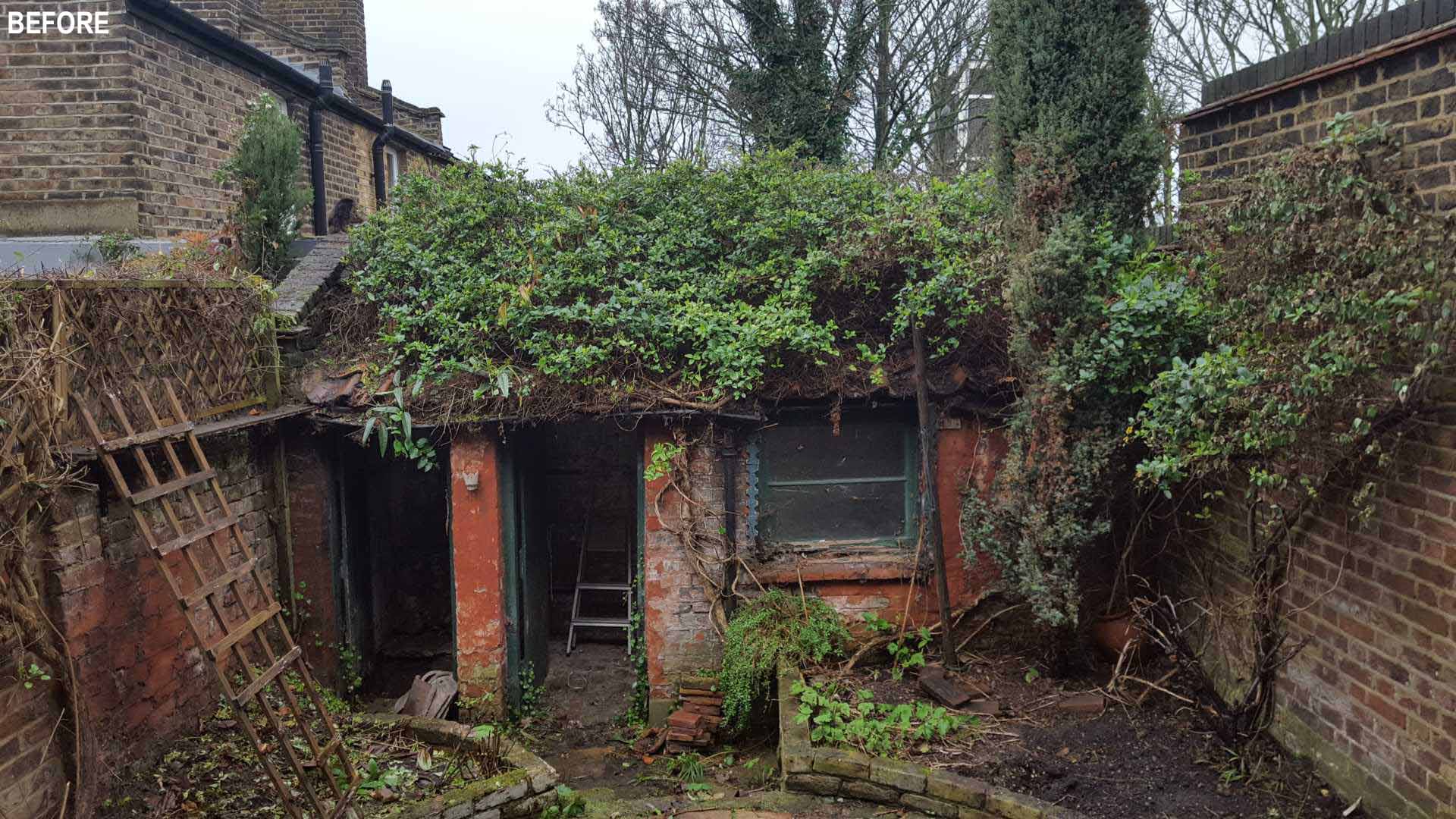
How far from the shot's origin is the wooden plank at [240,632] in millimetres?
5000

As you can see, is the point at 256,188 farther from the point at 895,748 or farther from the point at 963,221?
the point at 895,748

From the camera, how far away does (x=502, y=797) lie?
18.9 ft

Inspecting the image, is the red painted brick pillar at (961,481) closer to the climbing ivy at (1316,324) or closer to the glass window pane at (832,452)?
the glass window pane at (832,452)

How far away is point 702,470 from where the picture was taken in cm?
748

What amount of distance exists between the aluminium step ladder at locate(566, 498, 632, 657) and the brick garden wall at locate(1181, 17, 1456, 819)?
6.26 metres

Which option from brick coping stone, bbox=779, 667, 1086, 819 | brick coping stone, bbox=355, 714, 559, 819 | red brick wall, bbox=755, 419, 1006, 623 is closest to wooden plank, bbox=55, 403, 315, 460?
brick coping stone, bbox=355, 714, 559, 819

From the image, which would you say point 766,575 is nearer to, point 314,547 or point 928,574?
point 928,574

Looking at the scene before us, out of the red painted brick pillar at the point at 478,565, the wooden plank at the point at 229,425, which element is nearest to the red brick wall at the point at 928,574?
the red painted brick pillar at the point at 478,565

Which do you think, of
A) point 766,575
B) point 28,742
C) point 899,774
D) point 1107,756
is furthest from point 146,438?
point 1107,756

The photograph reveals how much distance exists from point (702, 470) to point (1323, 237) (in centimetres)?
460

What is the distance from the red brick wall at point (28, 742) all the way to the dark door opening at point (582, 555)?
13.6 feet

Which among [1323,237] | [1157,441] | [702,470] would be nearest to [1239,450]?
[1157,441]

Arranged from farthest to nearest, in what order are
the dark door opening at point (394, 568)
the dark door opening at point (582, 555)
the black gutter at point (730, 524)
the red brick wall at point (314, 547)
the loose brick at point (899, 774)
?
1. the dark door opening at point (582, 555)
2. the dark door opening at point (394, 568)
3. the red brick wall at point (314, 547)
4. the black gutter at point (730, 524)
5. the loose brick at point (899, 774)

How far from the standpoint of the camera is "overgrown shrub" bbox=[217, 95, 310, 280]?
28.5 feet
